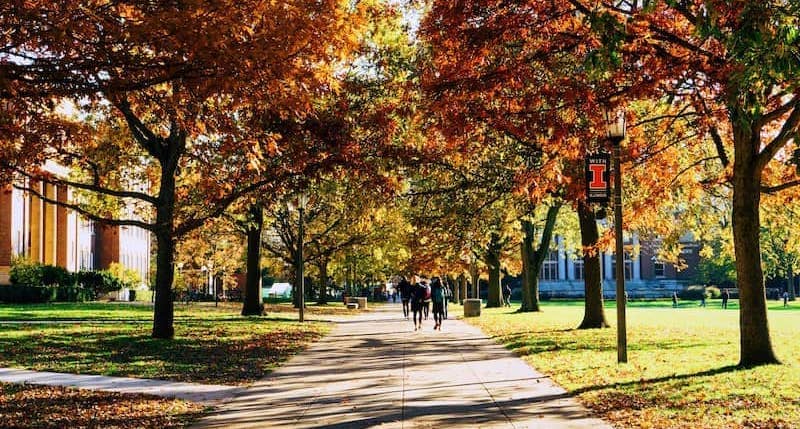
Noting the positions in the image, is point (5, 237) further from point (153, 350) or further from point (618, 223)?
point (618, 223)

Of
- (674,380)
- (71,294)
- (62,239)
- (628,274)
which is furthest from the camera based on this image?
(628,274)

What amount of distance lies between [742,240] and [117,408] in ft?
30.9

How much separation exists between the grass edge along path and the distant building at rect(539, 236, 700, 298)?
91722 millimetres

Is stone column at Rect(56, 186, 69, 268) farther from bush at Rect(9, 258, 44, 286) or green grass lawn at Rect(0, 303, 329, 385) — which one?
green grass lawn at Rect(0, 303, 329, 385)

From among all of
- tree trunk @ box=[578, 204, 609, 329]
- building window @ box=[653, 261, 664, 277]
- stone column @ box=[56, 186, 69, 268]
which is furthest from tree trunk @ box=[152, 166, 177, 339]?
building window @ box=[653, 261, 664, 277]

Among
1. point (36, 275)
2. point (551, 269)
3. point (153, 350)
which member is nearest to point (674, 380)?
point (153, 350)

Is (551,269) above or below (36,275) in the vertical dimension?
below

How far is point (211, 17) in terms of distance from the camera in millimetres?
8758

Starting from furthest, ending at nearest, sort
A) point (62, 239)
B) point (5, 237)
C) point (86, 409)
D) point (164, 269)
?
point (62, 239)
point (5, 237)
point (164, 269)
point (86, 409)

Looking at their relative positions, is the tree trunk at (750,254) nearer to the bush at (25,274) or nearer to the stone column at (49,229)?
the bush at (25,274)

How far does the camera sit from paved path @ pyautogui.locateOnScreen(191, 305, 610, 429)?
355 inches

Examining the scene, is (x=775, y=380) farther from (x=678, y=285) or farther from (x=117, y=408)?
(x=678, y=285)

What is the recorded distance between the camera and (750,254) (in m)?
13.0

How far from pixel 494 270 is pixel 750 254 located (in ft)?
117
